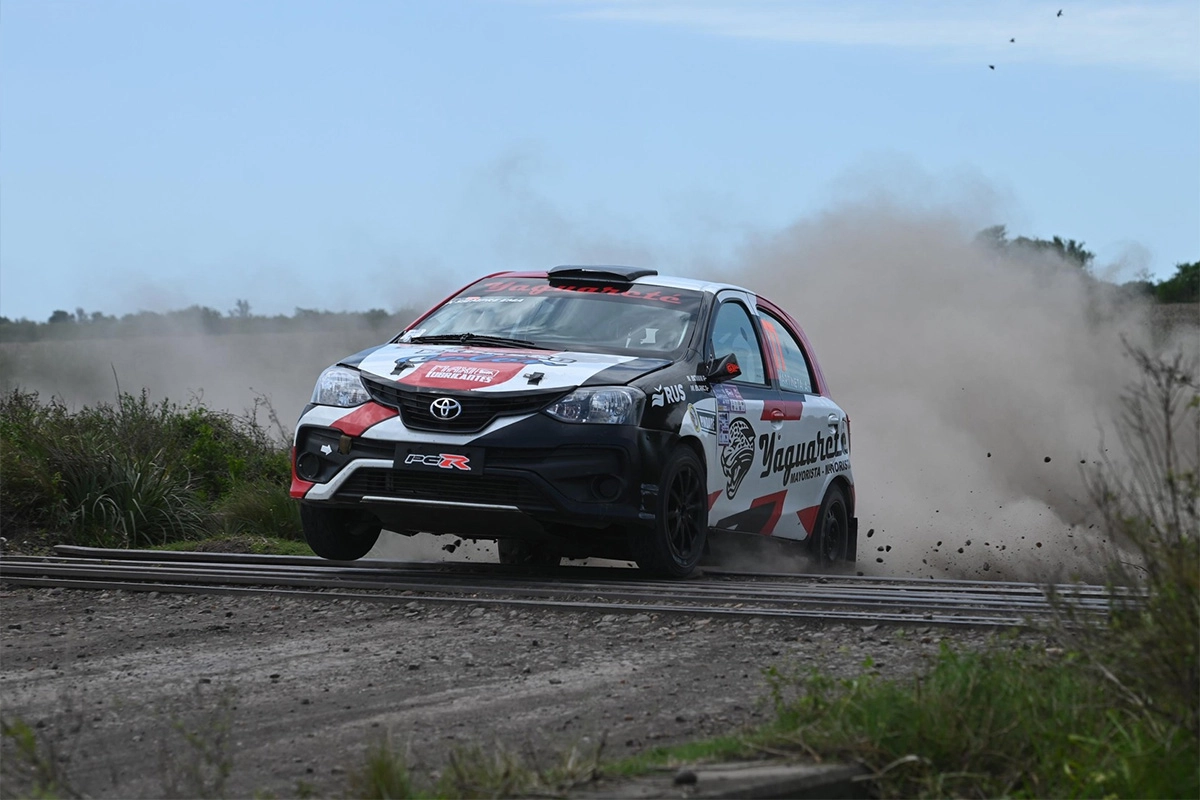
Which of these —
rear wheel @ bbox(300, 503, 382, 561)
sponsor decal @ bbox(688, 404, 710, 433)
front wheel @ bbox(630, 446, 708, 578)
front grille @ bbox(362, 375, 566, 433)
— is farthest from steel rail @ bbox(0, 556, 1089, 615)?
sponsor decal @ bbox(688, 404, 710, 433)

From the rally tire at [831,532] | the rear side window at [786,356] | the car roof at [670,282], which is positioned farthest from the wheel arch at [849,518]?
the car roof at [670,282]

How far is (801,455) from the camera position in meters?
11.0

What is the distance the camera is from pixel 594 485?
8.49m

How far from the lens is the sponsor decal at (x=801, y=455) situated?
1029 centimetres

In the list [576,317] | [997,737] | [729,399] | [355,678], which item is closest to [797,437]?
[729,399]

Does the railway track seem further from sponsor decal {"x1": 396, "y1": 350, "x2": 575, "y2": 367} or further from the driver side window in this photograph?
the driver side window

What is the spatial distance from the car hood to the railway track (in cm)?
107

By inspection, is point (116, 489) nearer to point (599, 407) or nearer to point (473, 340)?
point (473, 340)

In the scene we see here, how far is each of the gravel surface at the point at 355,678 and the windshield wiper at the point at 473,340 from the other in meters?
1.94

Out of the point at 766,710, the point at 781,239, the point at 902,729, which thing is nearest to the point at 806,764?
the point at 902,729

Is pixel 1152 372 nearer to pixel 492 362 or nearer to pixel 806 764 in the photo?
pixel 806 764

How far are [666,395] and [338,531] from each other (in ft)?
7.16

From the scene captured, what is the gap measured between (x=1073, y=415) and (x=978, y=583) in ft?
61.0

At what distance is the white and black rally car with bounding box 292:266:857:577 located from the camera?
332 inches
